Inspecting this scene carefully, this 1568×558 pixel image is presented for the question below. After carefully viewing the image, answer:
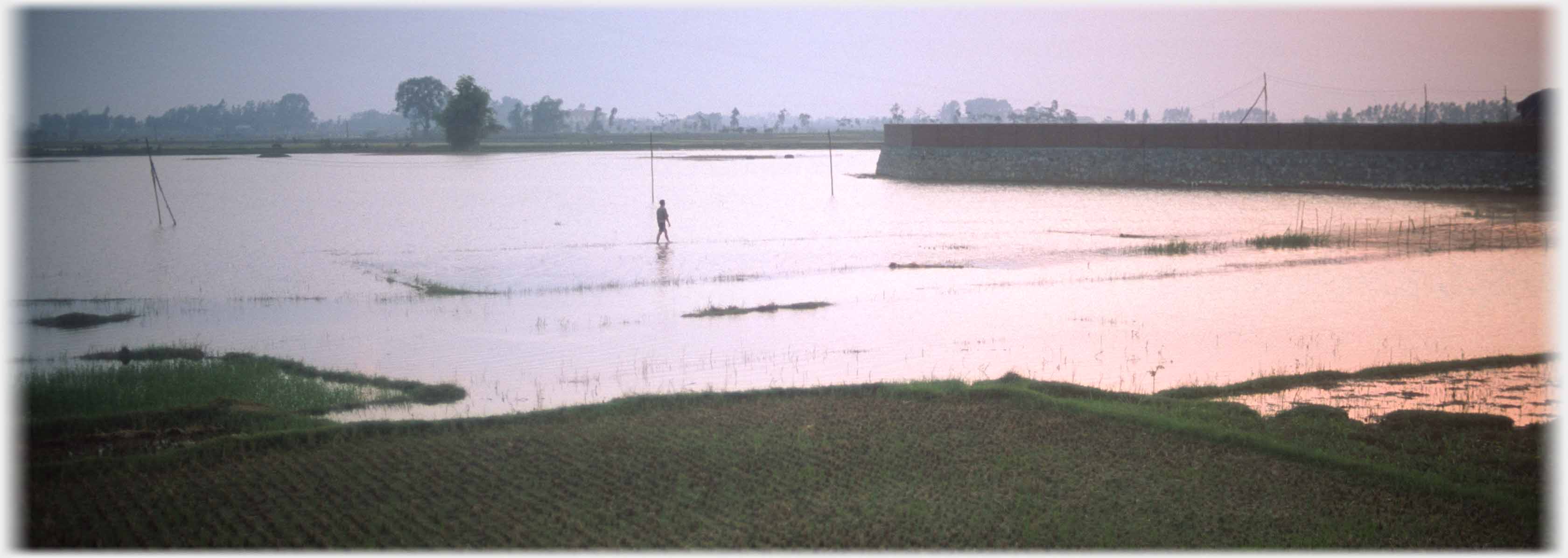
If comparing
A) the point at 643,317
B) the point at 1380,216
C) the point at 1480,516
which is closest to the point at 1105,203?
the point at 1380,216

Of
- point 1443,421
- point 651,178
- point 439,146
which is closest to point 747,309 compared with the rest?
point 1443,421

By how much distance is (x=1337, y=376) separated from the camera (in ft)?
34.3

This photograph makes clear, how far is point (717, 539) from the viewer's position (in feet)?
19.5

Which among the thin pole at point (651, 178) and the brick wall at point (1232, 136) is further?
the thin pole at point (651, 178)

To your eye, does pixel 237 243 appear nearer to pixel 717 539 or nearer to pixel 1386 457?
pixel 717 539

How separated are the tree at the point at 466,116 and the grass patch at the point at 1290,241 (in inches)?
2391

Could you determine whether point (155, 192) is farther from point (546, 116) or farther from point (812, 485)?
point (546, 116)

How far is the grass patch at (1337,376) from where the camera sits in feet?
32.1

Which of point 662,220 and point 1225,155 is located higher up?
point 1225,155

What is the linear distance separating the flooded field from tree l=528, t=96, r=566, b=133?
79.5 meters

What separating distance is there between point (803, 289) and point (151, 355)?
30.2ft

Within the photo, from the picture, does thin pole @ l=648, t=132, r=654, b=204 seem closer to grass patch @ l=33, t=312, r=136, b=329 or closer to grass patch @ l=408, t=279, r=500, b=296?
grass patch @ l=408, t=279, r=500, b=296

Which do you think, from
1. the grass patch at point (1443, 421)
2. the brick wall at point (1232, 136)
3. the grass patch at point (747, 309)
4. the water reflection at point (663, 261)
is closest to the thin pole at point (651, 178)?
the water reflection at point (663, 261)

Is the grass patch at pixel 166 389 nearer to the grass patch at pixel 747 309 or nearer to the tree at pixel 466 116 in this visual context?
the grass patch at pixel 747 309
